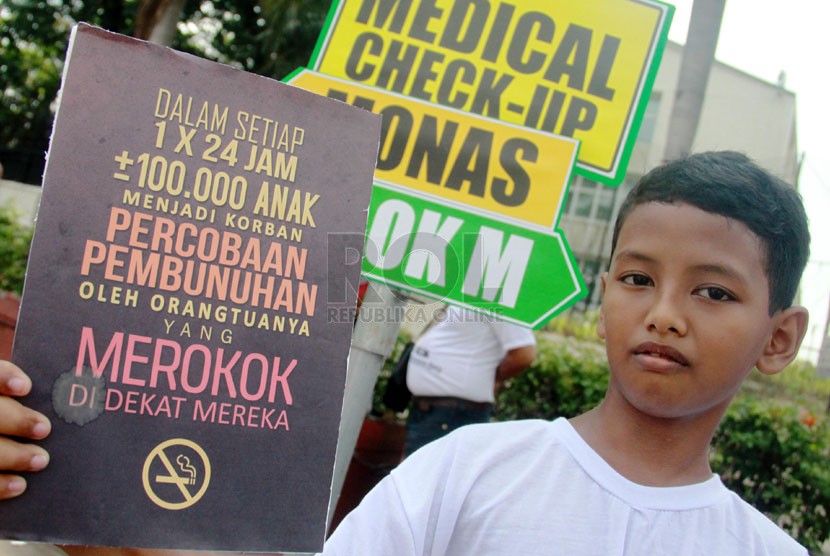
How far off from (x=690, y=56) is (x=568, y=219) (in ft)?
59.5

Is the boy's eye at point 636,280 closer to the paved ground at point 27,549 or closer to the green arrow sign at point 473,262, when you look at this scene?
the green arrow sign at point 473,262

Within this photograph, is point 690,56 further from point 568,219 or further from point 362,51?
point 568,219

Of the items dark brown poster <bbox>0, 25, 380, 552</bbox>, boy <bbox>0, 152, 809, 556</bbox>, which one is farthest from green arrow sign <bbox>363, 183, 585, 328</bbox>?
dark brown poster <bbox>0, 25, 380, 552</bbox>

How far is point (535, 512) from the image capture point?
1.12m

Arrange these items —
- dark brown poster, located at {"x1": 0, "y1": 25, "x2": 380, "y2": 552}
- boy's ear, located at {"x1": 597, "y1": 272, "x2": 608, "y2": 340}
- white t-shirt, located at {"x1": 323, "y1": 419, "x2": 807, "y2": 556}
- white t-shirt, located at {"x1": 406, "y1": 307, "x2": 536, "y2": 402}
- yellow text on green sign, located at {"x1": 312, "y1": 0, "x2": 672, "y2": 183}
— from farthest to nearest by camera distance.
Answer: white t-shirt, located at {"x1": 406, "y1": 307, "x2": 536, "y2": 402}
yellow text on green sign, located at {"x1": 312, "y1": 0, "x2": 672, "y2": 183}
boy's ear, located at {"x1": 597, "y1": 272, "x2": 608, "y2": 340}
white t-shirt, located at {"x1": 323, "y1": 419, "x2": 807, "y2": 556}
dark brown poster, located at {"x1": 0, "y1": 25, "x2": 380, "y2": 552}

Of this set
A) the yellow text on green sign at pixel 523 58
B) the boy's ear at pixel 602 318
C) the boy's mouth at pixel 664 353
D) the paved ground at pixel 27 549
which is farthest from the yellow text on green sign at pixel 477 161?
the paved ground at pixel 27 549

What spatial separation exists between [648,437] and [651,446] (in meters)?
0.02

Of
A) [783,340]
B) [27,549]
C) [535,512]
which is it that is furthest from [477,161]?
[27,549]

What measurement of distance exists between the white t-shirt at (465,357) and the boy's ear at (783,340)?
7.05 ft

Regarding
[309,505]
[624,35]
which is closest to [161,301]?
[309,505]

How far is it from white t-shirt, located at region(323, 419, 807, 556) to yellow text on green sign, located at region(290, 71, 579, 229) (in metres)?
0.96

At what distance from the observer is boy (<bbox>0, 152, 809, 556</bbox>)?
1119 millimetres

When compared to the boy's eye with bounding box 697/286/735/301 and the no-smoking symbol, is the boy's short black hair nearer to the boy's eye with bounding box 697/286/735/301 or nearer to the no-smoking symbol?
the boy's eye with bounding box 697/286/735/301

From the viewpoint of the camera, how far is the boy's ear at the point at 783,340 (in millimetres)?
1263
